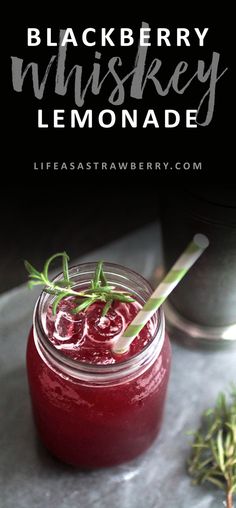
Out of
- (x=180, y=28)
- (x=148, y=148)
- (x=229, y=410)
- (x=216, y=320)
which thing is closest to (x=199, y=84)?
(x=180, y=28)

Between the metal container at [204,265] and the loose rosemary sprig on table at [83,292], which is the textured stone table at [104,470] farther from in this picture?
the loose rosemary sprig on table at [83,292]

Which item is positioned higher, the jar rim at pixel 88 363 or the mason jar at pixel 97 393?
the jar rim at pixel 88 363

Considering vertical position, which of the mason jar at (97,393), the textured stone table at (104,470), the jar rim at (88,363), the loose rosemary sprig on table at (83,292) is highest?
the loose rosemary sprig on table at (83,292)

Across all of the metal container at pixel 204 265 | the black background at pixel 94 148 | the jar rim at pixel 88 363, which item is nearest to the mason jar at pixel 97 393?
the jar rim at pixel 88 363

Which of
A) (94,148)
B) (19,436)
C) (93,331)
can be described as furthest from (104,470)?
(94,148)

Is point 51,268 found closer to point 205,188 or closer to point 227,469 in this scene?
point 205,188

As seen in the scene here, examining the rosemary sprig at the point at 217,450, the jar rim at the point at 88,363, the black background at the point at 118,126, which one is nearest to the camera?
the jar rim at the point at 88,363

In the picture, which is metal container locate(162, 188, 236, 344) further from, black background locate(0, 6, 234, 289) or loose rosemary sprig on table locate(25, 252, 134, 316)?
loose rosemary sprig on table locate(25, 252, 134, 316)

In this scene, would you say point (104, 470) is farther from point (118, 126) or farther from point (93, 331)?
point (118, 126)
